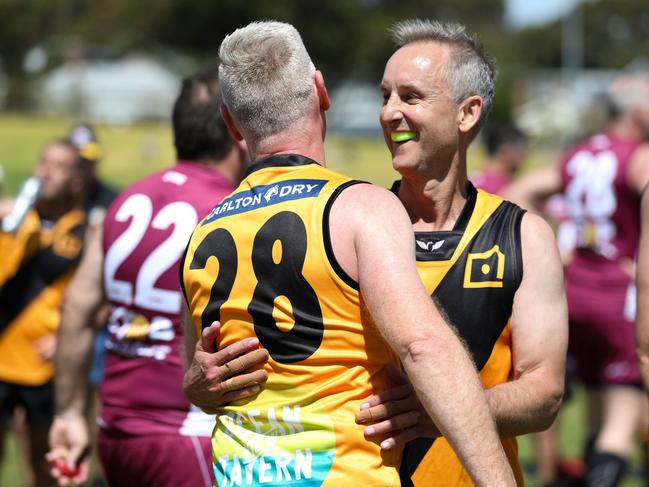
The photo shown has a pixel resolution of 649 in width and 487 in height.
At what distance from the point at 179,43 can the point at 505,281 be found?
62.9 m

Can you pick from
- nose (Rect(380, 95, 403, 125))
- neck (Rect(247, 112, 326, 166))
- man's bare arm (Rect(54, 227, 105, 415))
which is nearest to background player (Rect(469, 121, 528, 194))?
man's bare arm (Rect(54, 227, 105, 415))

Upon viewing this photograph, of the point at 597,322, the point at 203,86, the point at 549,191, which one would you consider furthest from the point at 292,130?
the point at 597,322

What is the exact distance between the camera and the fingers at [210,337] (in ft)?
8.57

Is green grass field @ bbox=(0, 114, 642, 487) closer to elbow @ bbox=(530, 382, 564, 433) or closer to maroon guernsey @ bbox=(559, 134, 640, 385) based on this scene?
maroon guernsey @ bbox=(559, 134, 640, 385)

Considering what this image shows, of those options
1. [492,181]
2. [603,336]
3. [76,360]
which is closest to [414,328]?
[76,360]

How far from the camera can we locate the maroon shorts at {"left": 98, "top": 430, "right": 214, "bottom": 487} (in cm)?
376

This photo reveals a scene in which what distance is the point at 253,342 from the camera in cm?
253

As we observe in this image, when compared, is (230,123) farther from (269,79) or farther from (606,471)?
(606,471)

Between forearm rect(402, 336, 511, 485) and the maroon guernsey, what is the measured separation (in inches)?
155

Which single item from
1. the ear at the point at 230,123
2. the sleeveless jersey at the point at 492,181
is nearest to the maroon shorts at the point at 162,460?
the ear at the point at 230,123

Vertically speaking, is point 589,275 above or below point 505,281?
below

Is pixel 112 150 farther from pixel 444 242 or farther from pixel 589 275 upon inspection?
pixel 444 242

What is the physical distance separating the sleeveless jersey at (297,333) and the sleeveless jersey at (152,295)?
4.22 feet

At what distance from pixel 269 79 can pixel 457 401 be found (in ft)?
3.00
